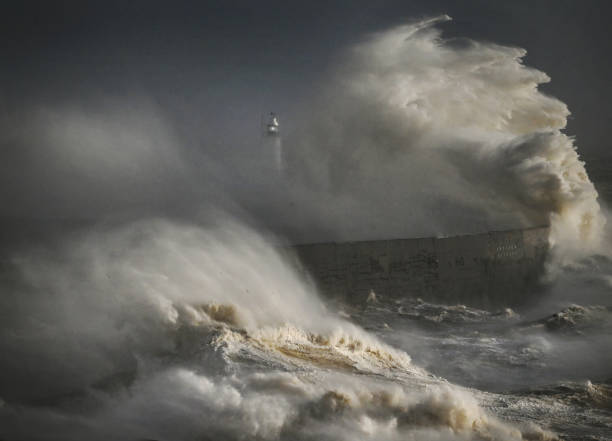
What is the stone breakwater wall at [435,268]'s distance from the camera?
9.12 m

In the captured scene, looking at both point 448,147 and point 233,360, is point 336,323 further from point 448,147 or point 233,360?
point 448,147

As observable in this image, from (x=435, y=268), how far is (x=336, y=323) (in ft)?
10.4

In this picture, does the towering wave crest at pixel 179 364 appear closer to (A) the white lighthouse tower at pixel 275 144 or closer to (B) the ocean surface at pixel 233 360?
(B) the ocean surface at pixel 233 360

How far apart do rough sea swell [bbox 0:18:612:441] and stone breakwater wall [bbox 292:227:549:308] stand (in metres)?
0.35

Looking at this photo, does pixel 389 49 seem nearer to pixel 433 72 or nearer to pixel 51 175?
pixel 433 72

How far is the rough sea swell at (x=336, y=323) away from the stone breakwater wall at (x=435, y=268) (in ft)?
1.16

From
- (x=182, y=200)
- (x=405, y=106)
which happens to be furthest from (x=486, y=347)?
(x=405, y=106)

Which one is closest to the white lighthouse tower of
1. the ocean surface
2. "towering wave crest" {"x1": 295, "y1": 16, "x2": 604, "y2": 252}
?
"towering wave crest" {"x1": 295, "y1": 16, "x2": 604, "y2": 252}

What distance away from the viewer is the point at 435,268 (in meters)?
9.84

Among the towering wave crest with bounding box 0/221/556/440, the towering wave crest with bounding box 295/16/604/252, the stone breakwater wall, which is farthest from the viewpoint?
the towering wave crest with bounding box 295/16/604/252

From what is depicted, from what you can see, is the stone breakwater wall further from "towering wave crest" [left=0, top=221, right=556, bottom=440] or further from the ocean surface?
"towering wave crest" [left=0, top=221, right=556, bottom=440]

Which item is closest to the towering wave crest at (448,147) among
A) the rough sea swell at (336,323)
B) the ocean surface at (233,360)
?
the rough sea swell at (336,323)

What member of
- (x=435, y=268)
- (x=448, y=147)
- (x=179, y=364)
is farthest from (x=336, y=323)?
(x=448, y=147)

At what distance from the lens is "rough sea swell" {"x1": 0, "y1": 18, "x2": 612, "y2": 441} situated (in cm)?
382
